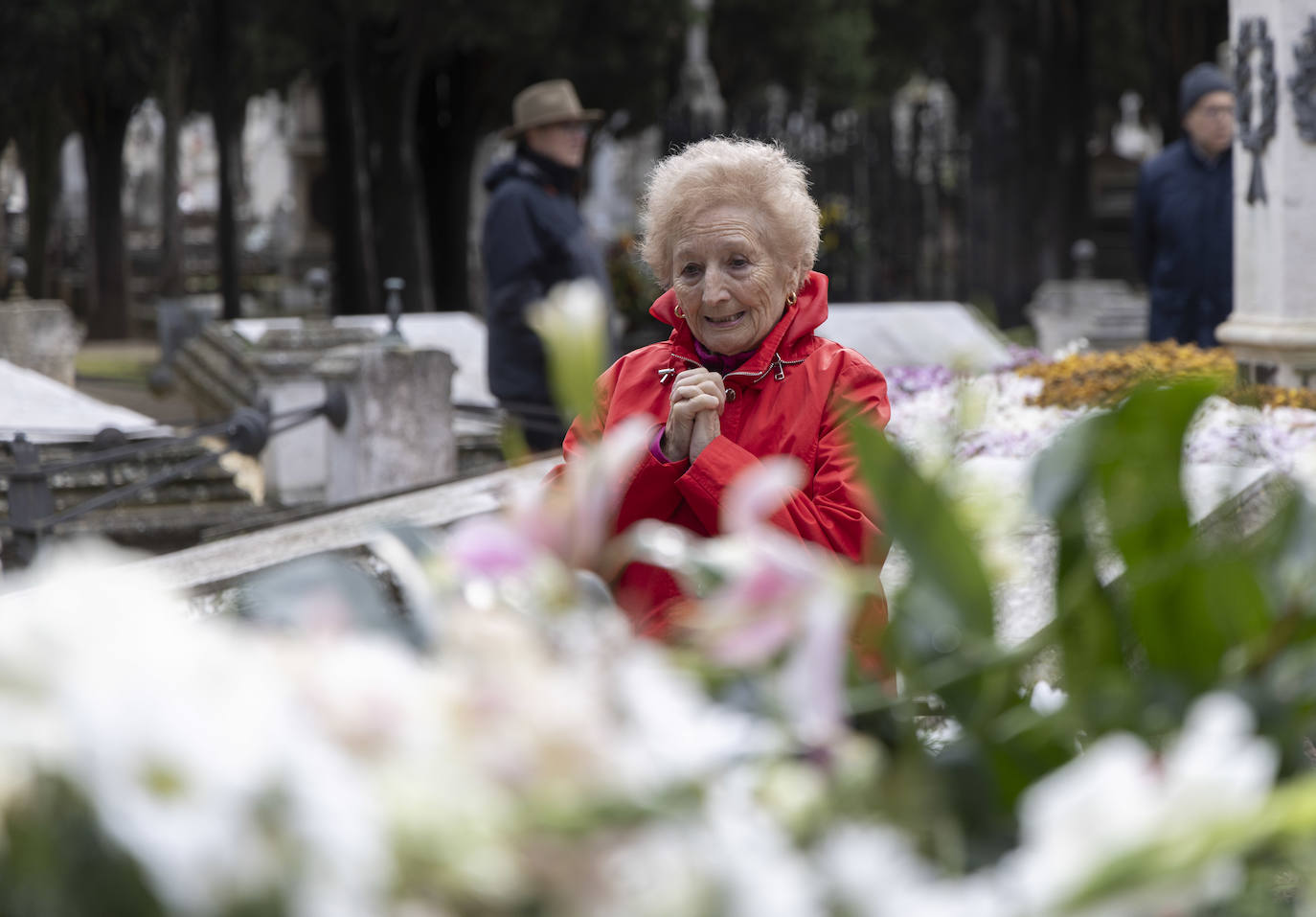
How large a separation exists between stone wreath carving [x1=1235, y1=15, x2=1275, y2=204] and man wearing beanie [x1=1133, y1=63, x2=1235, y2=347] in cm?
65

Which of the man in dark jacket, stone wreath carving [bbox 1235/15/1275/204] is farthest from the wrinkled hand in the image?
stone wreath carving [bbox 1235/15/1275/204]

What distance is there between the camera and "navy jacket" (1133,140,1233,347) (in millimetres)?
8430

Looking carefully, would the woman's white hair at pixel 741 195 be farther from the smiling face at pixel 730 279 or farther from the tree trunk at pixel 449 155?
the tree trunk at pixel 449 155

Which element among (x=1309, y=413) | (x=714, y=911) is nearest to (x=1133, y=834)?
(x=714, y=911)

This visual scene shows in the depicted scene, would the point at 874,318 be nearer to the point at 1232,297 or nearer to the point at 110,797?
the point at 1232,297

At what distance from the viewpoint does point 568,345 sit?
900 millimetres

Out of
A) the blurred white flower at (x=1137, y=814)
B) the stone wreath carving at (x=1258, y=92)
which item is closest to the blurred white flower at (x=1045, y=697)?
the blurred white flower at (x=1137, y=814)

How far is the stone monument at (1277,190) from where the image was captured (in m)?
7.24

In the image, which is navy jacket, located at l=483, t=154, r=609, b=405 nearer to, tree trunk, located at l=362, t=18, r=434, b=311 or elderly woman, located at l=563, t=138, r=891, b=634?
elderly woman, located at l=563, t=138, r=891, b=634

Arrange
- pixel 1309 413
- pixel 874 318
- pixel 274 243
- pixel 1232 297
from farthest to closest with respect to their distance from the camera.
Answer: pixel 274 243 → pixel 874 318 → pixel 1232 297 → pixel 1309 413

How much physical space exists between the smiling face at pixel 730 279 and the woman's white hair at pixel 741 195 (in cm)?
2

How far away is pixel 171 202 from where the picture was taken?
1190 inches

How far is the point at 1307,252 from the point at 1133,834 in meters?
7.25

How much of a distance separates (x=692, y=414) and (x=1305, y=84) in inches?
211
